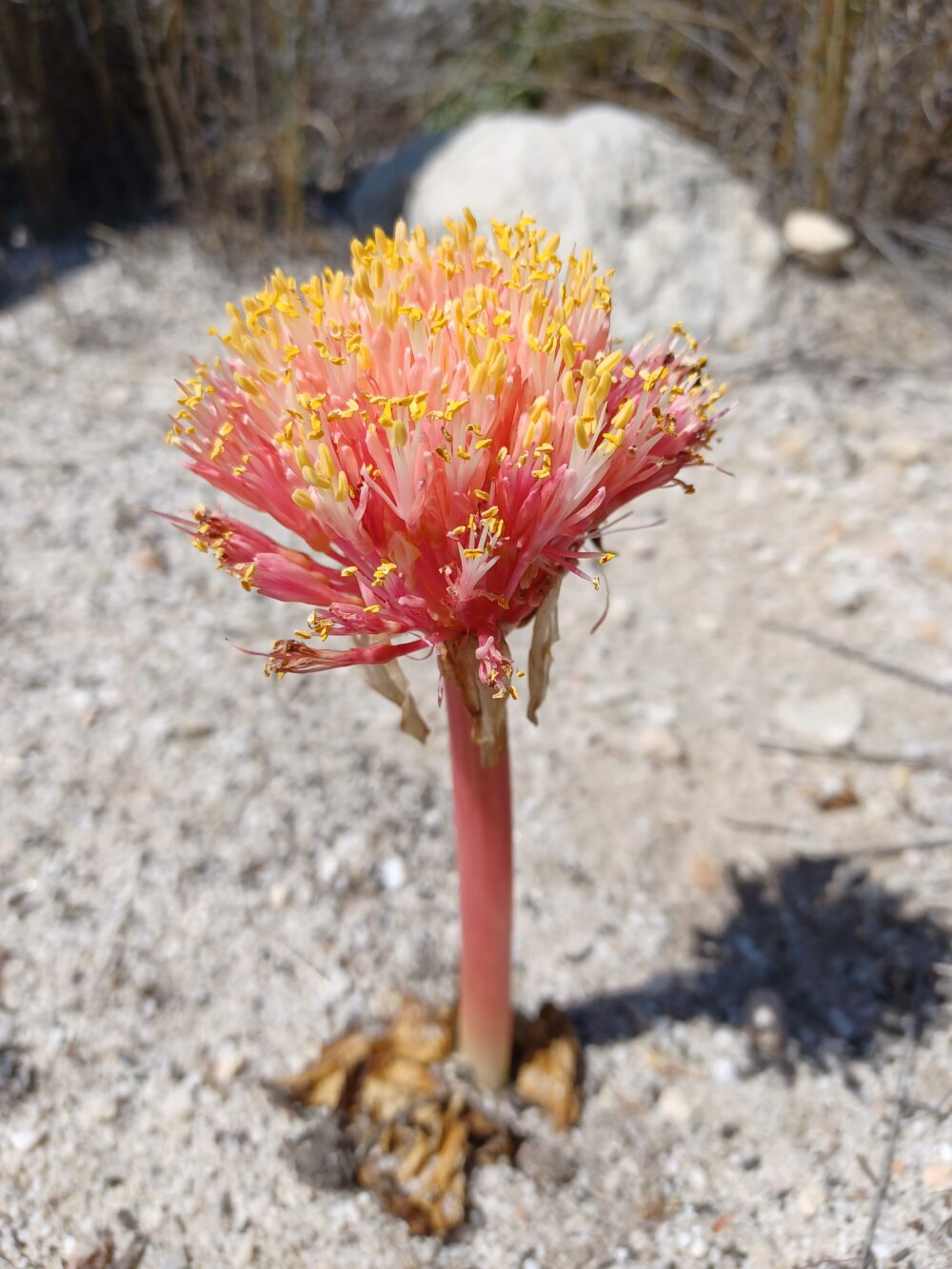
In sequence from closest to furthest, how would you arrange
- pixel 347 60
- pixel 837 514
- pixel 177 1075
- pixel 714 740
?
pixel 177 1075 → pixel 714 740 → pixel 837 514 → pixel 347 60

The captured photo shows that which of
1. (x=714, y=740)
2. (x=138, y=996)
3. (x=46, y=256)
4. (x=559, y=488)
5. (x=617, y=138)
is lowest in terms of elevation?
(x=714, y=740)

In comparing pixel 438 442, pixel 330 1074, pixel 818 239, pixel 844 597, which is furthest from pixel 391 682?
pixel 818 239

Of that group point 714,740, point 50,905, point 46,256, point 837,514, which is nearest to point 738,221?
point 837,514

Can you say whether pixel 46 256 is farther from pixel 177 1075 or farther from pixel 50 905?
pixel 177 1075

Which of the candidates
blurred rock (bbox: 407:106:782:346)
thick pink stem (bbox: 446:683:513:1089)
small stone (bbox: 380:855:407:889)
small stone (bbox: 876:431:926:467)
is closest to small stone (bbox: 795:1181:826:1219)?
thick pink stem (bbox: 446:683:513:1089)

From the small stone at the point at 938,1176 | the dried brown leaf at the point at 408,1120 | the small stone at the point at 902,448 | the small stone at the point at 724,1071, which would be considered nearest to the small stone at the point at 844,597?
the small stone at the point at 902,448

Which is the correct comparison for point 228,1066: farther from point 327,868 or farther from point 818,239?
point 818,239

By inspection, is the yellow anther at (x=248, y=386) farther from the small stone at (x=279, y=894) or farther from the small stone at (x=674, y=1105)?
the small stone at (x=674, y=1105)
